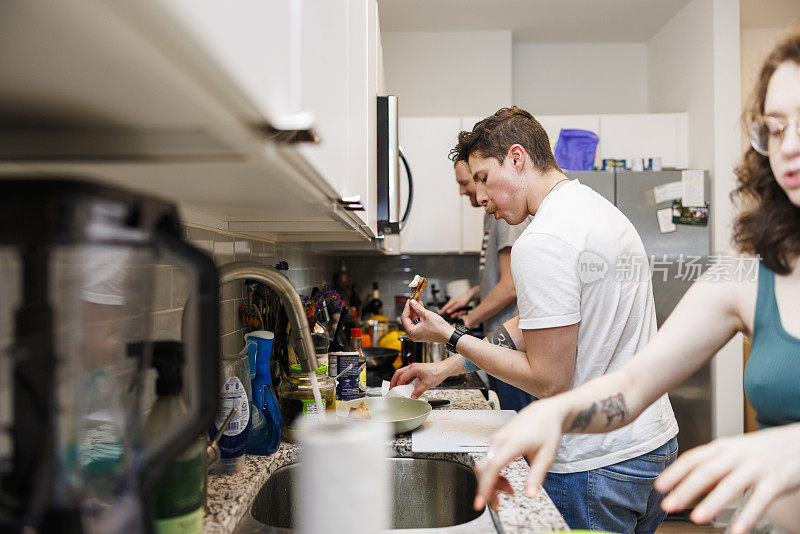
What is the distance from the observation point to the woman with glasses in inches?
31.4

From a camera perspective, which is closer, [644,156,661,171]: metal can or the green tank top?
the green tank top

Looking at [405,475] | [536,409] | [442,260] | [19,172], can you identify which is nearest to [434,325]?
[405,475]

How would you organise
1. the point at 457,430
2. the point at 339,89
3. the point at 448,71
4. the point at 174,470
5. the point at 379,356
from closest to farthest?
1. the point at 174,470
2. the point at 339,89
3. the point at 457,430
4. the point at 379,356
5. the point at 448,71

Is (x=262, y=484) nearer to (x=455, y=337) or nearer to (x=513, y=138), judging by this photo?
(x=455, y=337)

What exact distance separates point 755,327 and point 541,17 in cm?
308

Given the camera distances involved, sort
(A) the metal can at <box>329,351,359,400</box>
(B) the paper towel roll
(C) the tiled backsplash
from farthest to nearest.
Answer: (A) the metal can at <box>329,351,359,400</box> → (C) the tiled backsplash → (B) the paper towel roll

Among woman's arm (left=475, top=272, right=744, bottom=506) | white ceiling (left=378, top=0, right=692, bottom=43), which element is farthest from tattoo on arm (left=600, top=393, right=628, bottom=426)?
white ceiling (left=378, top=0, right=692, bottom=43)

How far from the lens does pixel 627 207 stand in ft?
9.93

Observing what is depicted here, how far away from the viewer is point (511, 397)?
2305mm

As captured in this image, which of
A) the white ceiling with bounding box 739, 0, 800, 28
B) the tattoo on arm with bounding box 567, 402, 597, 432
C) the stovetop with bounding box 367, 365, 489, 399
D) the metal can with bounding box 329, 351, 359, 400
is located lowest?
the stovetop with bounding box 367, 365, 489, 399

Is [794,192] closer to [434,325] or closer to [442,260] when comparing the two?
→ [434,325]

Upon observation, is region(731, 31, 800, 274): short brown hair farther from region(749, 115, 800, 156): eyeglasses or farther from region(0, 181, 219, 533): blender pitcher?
region(0, 181, 219, 533): blender pitcher

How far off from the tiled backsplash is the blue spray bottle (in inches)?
5.1

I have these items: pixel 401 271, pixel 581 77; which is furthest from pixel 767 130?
pixel 581 77
